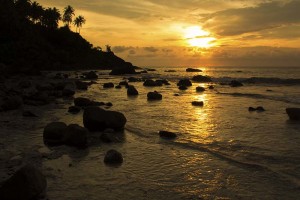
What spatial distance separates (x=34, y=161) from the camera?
9.38 m

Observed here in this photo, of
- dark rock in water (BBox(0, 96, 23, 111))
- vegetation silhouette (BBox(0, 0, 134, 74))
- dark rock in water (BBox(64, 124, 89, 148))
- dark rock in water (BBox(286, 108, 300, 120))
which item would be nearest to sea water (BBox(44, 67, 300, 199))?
dark rock in water (BBox(64, 124, 89, 148))

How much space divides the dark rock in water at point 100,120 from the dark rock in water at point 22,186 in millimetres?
6785

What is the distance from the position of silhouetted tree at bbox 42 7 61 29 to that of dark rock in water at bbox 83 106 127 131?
100570mm

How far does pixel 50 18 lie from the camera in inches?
4166

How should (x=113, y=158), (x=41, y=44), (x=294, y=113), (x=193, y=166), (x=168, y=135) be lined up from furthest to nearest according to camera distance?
(x=41, y=44), (x=294, y=113), (x=168, y=135), (x=113, y=158), (x=193, y=166)

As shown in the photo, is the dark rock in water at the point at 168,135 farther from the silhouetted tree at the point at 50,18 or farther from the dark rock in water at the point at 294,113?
the silhouetted tree at the point at 50,18

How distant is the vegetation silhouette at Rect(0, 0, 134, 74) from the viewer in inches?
2446

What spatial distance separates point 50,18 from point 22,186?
353 feet

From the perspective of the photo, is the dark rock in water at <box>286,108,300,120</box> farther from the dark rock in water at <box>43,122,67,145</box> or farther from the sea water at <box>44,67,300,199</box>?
the dark rock in water at <box>43,122,67,145</box>

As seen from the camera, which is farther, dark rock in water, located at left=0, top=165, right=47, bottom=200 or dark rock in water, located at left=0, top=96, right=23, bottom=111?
dark rock in water, located at left=0, top=96, right=23, bottom=111

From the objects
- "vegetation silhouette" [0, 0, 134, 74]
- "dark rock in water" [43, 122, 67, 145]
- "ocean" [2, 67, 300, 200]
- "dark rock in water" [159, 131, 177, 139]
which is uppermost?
"vegetation silhouette" [0, 0, 134, 74]

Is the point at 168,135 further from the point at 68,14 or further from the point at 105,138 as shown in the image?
the point at 68,14

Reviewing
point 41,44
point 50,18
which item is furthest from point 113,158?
point 50,18

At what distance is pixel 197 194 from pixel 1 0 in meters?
74.2
